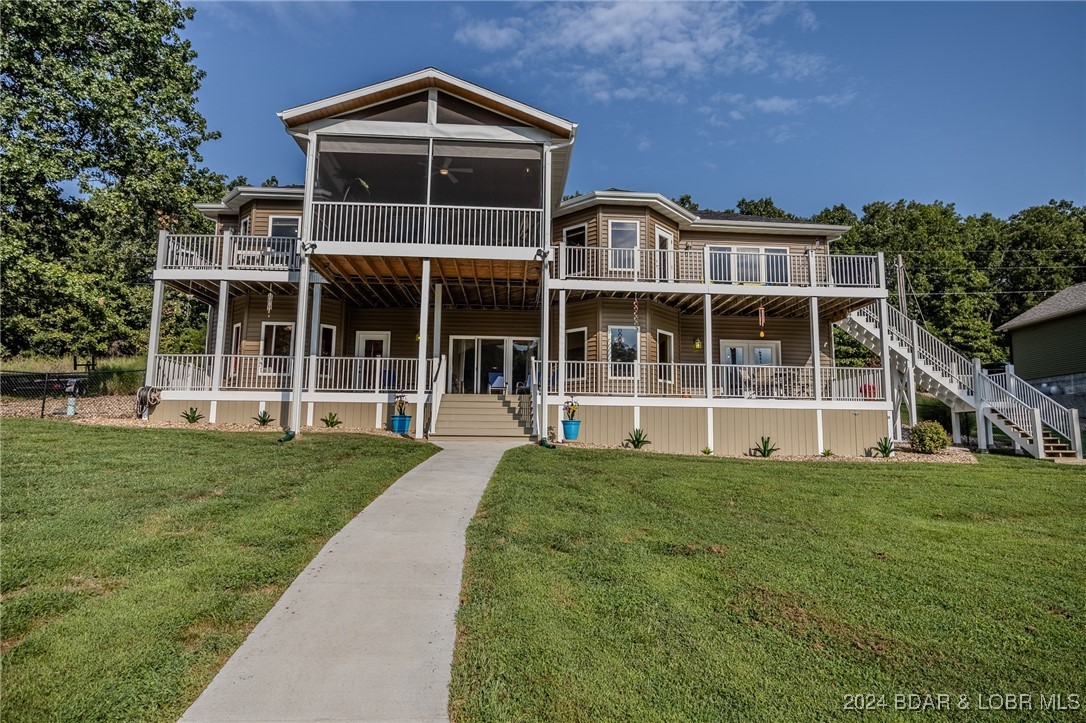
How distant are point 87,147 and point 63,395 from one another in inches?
337

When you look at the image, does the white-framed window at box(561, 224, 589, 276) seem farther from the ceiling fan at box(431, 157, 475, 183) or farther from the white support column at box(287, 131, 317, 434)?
the white support column at box(287, 131, 317, 434)

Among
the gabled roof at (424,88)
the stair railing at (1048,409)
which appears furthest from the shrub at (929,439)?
the gabled roof at (424,88)

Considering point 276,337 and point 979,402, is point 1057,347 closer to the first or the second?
point 979,402

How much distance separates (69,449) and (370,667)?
27.8 ft

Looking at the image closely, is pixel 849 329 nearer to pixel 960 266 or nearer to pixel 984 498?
pixel 984 498

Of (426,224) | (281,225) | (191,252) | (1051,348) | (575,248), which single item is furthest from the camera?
(1051,348)

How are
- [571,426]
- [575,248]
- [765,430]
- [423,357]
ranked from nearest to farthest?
[423,357]
[571,426]
[765,430]
[575,248]

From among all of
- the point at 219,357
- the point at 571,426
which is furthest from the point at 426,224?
the point at 219,357

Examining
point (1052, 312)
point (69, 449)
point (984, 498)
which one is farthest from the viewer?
point (1052, 312)

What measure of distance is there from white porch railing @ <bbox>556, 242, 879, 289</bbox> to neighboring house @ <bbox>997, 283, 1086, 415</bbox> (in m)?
13.8

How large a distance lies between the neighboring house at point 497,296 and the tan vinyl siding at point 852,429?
2.0 inches

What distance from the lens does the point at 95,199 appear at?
17.8 m

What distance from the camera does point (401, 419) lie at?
12.6m

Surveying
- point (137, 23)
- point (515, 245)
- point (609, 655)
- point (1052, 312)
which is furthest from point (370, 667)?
point (1052, 312)
